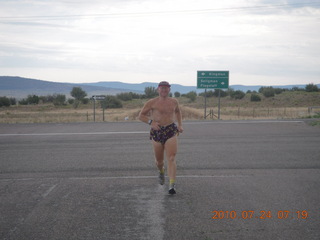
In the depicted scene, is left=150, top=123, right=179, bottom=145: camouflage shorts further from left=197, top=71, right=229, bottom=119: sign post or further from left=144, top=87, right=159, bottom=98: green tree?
left=144, top=87, right=159, bottom=98: green tree

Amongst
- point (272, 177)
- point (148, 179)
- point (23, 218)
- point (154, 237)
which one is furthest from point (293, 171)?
point (23, 218)

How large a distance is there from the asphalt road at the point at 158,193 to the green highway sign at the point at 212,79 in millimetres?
14804

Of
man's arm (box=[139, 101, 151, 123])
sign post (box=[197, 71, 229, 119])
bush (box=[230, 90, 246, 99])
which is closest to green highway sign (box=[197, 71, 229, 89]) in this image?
sign post (box=[197, 71, 229, 119])

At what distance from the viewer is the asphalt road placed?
4664mm

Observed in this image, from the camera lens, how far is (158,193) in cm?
632

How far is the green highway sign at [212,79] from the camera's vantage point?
86.1 feet

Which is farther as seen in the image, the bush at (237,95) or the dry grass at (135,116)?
the bush at (237,95)

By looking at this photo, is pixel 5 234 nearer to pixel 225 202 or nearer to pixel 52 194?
pixel 52 194

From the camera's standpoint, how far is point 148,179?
290 inches

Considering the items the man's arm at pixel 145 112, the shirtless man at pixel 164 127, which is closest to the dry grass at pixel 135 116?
the man's arm at pixel 145 112

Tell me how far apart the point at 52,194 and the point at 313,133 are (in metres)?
11.5

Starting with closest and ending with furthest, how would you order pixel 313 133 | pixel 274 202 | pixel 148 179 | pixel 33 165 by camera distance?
pixel 274 202 < pixel 148 179 < pixel 33 165 < pixel 313 133
